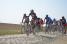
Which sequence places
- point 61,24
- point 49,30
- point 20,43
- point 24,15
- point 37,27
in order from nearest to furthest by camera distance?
point 20,43
point 24,15
point 37,27
point 61,24
point 49,30

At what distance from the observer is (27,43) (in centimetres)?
1605

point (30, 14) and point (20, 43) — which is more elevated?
point (30, 14)

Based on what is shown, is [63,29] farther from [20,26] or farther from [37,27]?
[20,26]

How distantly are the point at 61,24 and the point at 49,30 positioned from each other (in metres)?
2.06

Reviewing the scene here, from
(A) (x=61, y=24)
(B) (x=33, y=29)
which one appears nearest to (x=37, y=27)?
(B) (x=33, y=29)

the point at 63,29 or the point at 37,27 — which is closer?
the point at 37,27

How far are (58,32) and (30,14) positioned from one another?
534cm

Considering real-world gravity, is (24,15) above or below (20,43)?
above

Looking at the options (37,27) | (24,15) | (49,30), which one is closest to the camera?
(24,15)

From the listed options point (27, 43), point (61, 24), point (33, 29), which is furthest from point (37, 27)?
point (27, 43)

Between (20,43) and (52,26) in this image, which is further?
(52,26)

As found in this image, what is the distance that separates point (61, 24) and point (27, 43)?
9.23 meters

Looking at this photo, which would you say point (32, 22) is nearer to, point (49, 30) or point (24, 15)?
point (24, 15)

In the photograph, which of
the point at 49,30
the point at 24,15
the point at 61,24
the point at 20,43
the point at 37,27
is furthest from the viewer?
the point at 49,30
